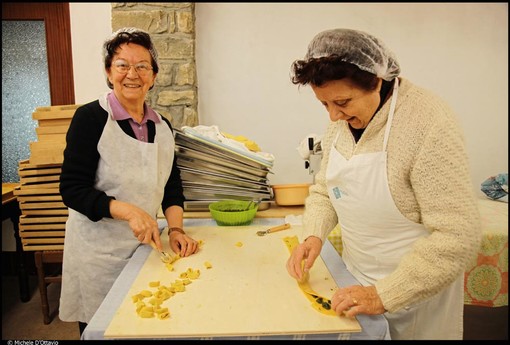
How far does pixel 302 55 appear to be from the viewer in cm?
320

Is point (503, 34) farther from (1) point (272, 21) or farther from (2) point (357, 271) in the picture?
(2) point (357, 271)

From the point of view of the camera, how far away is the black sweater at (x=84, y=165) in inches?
59.9

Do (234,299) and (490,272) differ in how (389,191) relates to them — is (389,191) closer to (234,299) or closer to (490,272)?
(234,299)

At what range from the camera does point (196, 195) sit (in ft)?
7.25

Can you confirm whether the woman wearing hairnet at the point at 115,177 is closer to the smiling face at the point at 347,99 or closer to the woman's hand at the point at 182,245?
the woman's hand at the point at 182,245

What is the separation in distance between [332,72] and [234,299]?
0.72m

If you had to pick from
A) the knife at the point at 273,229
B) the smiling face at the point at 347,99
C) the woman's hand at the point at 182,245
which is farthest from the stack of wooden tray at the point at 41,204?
the smiling face at the point at 347,99

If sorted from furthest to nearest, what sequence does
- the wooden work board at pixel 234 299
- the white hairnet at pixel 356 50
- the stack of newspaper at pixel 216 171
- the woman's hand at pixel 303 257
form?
the stack of newspaper at pixel 216 171
the woman's hand at pixel 303 257
the white hairnet at pixel 356 50
the wooden work board at pixel 234 299

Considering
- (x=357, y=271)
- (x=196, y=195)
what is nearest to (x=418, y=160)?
(x=357, y=271)

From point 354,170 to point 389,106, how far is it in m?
0.23

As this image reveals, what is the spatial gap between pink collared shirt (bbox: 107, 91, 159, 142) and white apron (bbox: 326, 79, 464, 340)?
2.63 feet

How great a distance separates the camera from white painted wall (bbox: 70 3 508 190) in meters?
3.15

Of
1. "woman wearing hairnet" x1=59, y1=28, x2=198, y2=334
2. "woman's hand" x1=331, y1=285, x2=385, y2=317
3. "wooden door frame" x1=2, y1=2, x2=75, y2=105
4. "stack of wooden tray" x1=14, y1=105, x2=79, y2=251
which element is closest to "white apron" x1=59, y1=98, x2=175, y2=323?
"woman wearing hairnet" x1=59, y1=28, x2=198, y2=334

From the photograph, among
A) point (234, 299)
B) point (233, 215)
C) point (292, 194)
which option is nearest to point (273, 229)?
point (233, 215)
